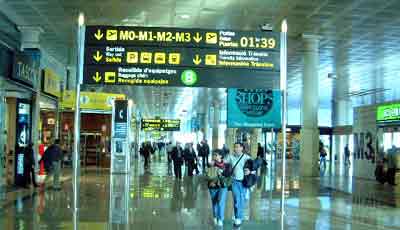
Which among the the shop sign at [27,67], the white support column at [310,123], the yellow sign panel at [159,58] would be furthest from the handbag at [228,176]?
the white support column at [310,123]

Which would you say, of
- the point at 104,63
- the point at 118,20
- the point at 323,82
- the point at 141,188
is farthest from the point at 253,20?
the point at 323,82

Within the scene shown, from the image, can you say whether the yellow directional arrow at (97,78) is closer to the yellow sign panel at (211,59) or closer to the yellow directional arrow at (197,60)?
the yellow directional arrow at (197,60)

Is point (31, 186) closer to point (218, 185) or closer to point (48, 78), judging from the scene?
point (48, 78)

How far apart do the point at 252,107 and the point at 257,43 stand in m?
9.62

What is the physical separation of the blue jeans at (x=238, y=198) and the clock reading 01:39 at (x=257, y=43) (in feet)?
9.19

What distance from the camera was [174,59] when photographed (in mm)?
11977

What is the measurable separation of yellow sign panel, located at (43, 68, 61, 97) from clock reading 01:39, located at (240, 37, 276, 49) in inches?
448

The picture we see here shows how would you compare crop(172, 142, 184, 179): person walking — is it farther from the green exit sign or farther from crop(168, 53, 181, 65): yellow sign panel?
crop(168, 53, 181, 65): yellow sign panel

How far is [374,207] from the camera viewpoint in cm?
1577

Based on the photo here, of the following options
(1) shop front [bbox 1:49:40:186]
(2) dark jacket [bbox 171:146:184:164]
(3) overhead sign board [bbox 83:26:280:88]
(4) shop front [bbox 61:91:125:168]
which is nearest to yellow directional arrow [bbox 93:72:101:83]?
(3) overhead sign board [bbox 83:26:280:88]

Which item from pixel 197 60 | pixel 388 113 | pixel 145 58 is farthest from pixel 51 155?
pixel 388 113

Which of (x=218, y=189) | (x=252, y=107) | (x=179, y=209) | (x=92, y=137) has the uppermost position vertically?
(x=252, y=107)

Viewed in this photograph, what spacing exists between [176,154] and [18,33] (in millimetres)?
9010

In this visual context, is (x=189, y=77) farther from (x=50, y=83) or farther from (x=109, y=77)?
(x=50, y=83)
